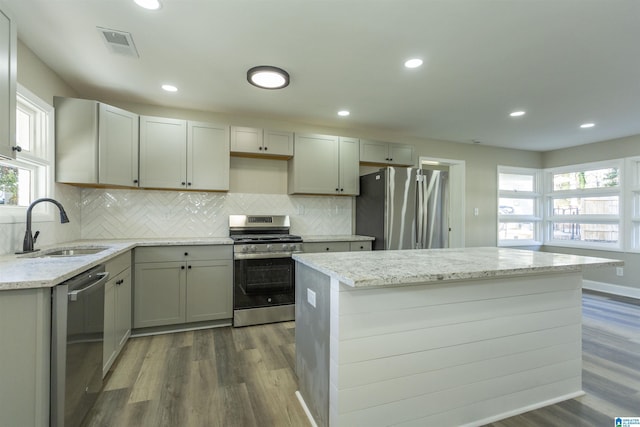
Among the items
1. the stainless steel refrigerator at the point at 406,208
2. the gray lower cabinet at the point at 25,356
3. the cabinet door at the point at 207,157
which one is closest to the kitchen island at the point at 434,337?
the gray lower cabinet at the point at 25,356

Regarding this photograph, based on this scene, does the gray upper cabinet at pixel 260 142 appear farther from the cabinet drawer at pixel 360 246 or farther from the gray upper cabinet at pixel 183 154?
the cabinet drawer at pixel 360 246

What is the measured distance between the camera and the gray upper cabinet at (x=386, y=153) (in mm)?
4137

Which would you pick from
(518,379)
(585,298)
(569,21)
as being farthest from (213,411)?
(585,298)

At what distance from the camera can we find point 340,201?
4.35m

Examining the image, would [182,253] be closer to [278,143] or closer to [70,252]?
[70,252]

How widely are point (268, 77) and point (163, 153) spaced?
149 centimetres

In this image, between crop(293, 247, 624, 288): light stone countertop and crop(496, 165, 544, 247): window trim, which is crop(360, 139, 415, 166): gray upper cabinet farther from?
crop(293, 247, 624, 288): light stone countertop

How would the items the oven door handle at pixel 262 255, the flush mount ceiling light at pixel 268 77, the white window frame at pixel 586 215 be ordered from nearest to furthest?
1. the flush mount ceiling light at pixel 268 77
2. the oven door handle at pixel 262 255
3. the white window frame at pixel 586 215

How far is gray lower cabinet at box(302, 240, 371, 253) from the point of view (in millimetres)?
3558

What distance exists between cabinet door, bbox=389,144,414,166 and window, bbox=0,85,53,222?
380 cm

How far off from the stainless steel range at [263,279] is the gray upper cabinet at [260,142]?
1.06 m

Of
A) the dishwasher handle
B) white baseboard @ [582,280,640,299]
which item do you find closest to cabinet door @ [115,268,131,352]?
the dishwasher handle

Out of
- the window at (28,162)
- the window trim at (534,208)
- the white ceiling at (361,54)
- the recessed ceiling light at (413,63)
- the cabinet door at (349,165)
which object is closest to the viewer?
the white ceiling at (361,54)

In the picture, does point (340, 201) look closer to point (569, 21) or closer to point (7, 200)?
point (569, 21)
